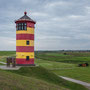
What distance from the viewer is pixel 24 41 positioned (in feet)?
75.3

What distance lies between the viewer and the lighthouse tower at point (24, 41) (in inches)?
902

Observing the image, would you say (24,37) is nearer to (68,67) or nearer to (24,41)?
(24,41)

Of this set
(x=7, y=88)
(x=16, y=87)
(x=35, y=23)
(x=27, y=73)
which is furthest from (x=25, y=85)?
(x=35, y=23)

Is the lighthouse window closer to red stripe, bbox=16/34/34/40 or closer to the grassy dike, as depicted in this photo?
red stripe, bbox=16/34/34/40

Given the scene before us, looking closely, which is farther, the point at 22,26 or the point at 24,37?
the point at 22,26

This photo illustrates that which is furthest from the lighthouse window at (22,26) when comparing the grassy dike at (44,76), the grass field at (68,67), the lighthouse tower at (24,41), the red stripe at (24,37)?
the grass field at (68,67)

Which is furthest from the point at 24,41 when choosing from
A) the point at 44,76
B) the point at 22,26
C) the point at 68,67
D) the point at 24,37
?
the point at 68,67

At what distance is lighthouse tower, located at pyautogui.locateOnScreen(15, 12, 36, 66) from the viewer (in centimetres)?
2292

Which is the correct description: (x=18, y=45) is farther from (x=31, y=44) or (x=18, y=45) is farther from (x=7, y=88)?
(x=7, y=88)

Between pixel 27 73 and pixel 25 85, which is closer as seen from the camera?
pixel 25 85

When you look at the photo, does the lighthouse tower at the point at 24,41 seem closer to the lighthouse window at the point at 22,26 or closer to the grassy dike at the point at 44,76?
the lighthouse window at the point at 22,26

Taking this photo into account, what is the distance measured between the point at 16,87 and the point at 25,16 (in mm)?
15411

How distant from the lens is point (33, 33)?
78.2 feet

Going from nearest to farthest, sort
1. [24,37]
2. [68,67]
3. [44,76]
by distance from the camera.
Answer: [44,76] < [24,37] < [68,67]
